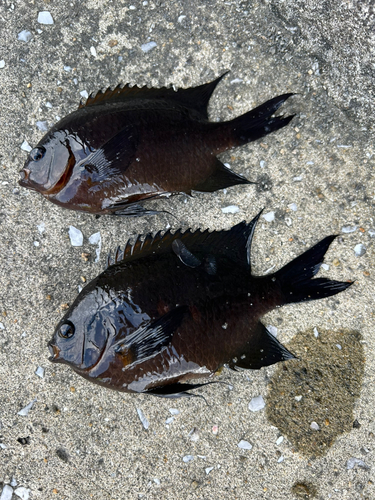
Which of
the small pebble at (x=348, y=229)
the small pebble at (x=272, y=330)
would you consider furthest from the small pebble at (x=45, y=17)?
the small pebble at (x=272, y=330)

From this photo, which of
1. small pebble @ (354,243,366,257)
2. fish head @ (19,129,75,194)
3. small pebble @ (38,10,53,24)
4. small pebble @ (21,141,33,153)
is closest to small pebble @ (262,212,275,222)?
small pebble @ (354,243,366,257)

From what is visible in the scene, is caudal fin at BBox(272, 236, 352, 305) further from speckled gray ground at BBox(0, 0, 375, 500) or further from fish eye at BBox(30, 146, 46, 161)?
fish eye at BBox(30, 146, 46, 161)

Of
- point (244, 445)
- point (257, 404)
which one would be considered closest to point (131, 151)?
point (257, 404)

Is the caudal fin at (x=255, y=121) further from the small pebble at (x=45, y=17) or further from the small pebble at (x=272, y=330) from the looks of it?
the small pebble at (x=45, y=17)

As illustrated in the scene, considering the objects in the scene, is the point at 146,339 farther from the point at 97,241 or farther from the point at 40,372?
the point at 40,372

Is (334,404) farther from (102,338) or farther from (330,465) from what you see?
(102,338)

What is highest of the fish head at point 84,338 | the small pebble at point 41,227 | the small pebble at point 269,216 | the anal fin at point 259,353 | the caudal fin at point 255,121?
the small pebble at point 41,227
